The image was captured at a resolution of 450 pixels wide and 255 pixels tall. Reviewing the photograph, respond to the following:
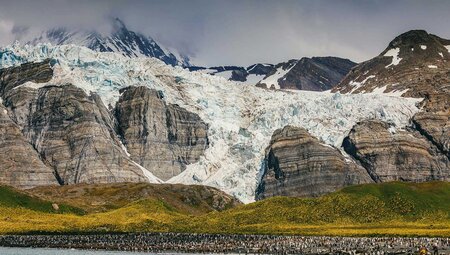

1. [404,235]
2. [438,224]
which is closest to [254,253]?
[404,235]

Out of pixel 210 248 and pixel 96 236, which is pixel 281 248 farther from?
pixel 96 236

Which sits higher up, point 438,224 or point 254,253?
point 438,224

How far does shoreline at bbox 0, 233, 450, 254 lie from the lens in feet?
481

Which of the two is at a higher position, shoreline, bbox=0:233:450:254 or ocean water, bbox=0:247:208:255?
shoreline, bbox=0:233:450:254

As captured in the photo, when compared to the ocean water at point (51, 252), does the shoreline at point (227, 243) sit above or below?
above

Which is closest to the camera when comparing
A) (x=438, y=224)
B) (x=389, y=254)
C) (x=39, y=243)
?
(x=389, y=254)

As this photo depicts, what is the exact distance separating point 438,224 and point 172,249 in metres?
80.5

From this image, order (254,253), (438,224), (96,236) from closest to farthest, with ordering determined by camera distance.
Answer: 1. (254,253)
2. (96,236)
3. (438,224)

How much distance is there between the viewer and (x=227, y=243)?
523ft

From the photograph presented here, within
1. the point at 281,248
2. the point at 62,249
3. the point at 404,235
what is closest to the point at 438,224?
the point at 404,235

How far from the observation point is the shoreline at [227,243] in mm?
146625

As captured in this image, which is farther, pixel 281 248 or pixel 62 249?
pixel 62 249

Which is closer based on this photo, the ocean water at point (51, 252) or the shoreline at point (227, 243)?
the ocean water at point (51, 252)

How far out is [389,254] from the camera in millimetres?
132625
